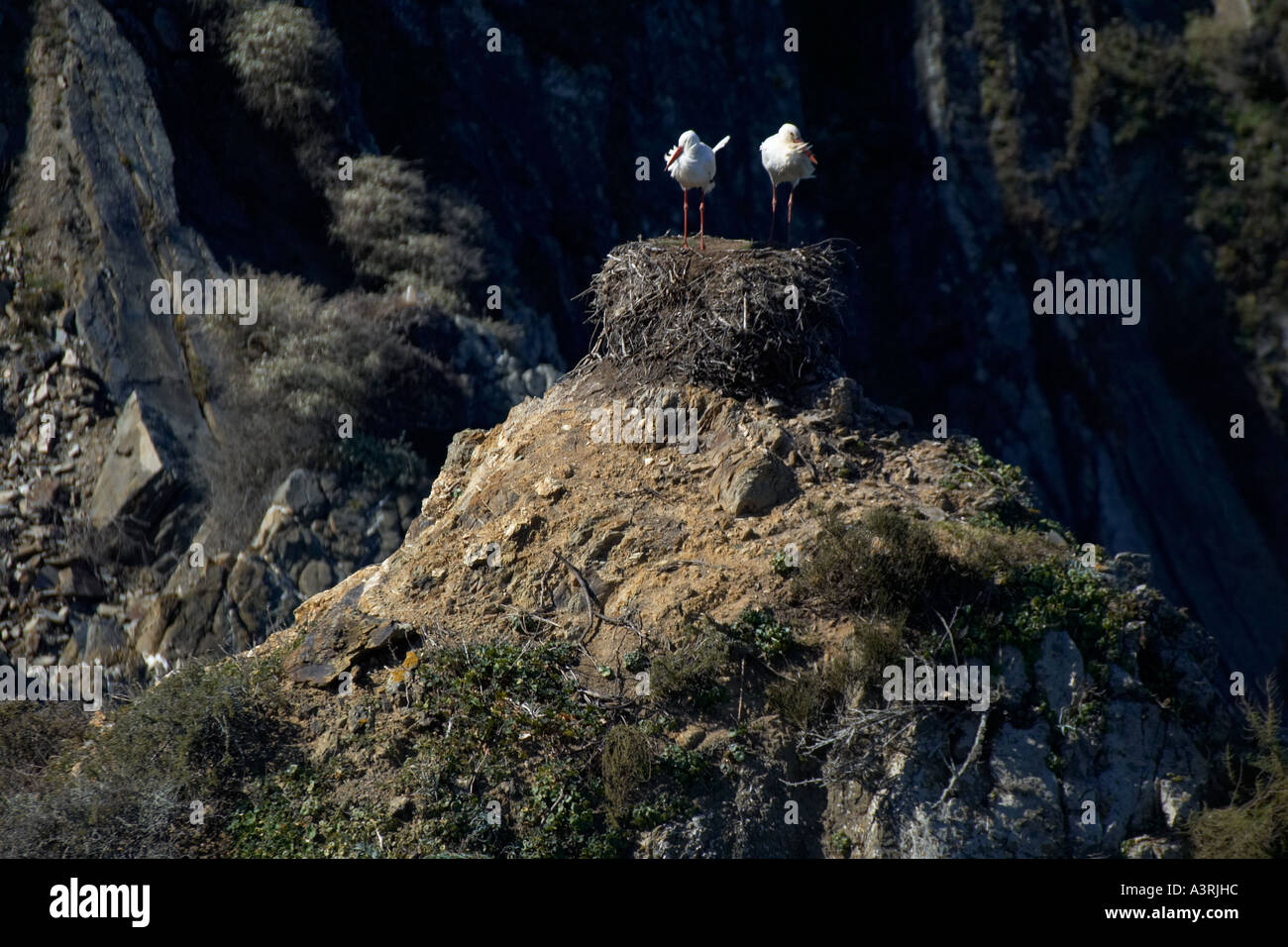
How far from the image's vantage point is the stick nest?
9.77 meters

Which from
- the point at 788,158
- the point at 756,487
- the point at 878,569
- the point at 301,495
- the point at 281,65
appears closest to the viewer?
the point at 878,569

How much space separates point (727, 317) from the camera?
32.0 ft

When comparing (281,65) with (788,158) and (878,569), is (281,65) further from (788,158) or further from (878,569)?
(878,569)

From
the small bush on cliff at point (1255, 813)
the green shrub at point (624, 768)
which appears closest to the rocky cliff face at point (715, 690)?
the green shrub at point (624, 768)

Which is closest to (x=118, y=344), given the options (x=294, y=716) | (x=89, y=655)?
(x=89, y=655)

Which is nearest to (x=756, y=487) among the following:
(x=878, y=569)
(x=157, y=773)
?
(x=878, y=569)

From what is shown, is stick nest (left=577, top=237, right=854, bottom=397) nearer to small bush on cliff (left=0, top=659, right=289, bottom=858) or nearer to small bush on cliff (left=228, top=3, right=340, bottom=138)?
small bush on cliff (left=0, top=659, right=289, bottom=858)

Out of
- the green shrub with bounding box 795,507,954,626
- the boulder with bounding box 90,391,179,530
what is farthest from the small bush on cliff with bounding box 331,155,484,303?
the green shrub with bounding box 795,507,954,626

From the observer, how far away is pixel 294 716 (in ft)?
27.5

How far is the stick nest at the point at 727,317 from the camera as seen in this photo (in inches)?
385

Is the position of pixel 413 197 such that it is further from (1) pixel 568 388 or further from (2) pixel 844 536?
(2) pixel 844 536

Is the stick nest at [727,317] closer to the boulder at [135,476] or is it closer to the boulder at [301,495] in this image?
the boulder at [301,495]

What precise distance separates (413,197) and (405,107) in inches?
110

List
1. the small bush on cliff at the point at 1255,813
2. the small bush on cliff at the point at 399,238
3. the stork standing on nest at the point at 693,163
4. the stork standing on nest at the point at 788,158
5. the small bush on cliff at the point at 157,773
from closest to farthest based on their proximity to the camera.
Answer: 1. the small bush on cliff at the point at 1255,813
2. the small bush on cliff at the point at 157,773
3. the stork standing on nest at the point at 693,163
4. the stork standing on nest at the point at 788,158
5. the small bush on cliff at the point at 399,238
